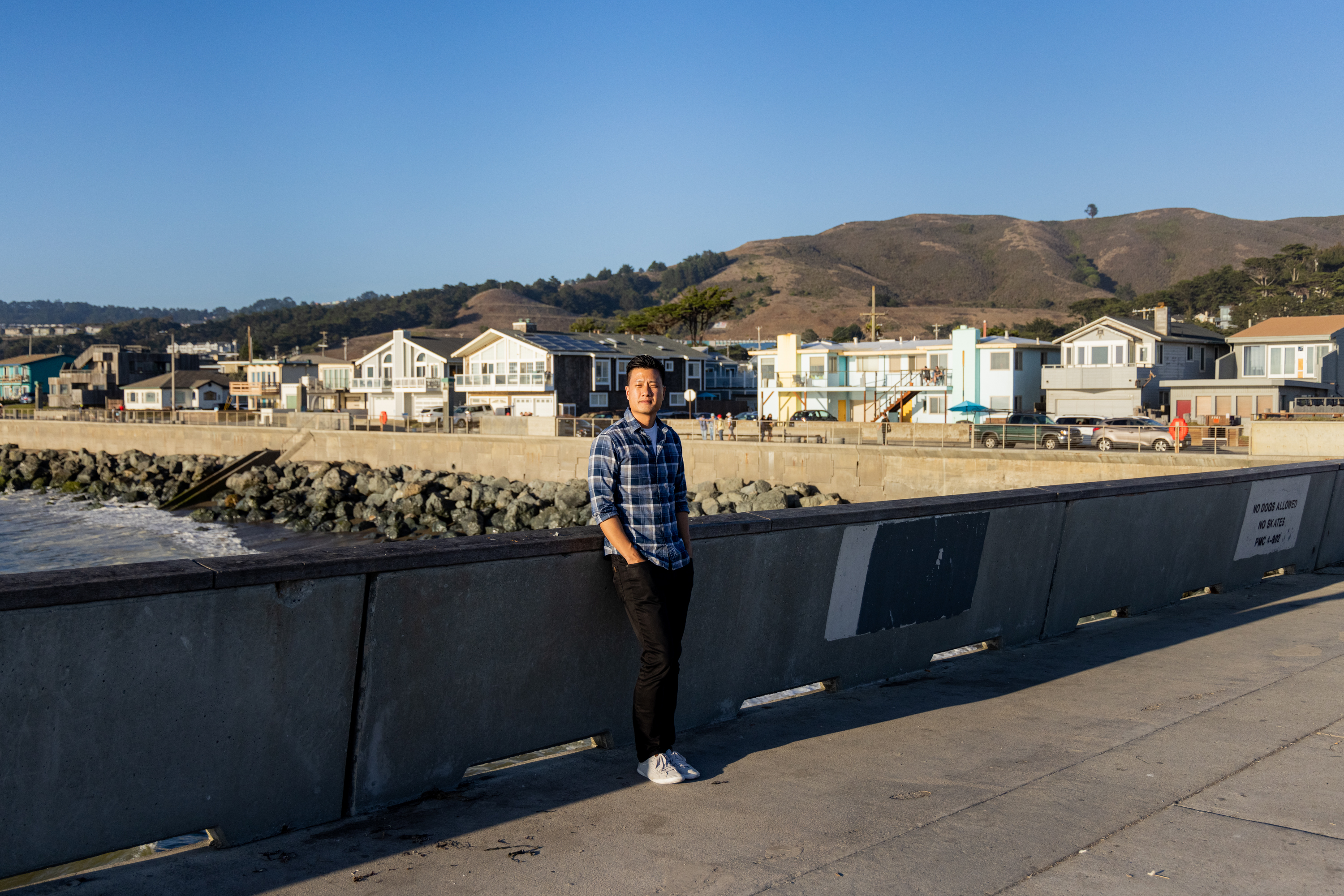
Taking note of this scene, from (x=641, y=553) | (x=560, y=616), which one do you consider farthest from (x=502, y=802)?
(x=641, y=553)

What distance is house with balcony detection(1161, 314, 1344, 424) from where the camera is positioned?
46.8 m

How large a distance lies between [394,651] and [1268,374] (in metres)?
57.0

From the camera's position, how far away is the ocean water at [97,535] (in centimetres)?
2980

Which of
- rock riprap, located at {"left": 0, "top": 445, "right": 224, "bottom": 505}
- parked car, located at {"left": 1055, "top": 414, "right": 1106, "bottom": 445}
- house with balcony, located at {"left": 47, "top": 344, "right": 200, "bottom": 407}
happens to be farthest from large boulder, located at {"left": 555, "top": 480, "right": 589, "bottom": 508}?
house with balcony, located at {"left": 47, "top": 344, "right": 200, "bottom": 407}

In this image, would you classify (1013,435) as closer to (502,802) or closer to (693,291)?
(502,802)

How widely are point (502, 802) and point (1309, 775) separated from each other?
3.73 m

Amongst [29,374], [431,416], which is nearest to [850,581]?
[431,416]

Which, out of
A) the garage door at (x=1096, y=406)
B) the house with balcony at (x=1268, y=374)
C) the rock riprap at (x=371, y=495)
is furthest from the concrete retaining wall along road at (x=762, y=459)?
the garage door at (x=1096, y=406)

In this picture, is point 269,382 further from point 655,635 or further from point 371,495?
point 655,635

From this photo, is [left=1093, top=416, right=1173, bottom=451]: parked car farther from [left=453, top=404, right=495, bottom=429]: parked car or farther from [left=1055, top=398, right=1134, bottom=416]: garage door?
[left=453, top=404, right=495, bottom=429]: parked car

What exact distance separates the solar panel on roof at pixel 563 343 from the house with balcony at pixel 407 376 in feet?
24.9

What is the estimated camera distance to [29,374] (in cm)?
12775

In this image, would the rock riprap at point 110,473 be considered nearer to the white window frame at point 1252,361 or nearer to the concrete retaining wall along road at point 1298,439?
the concrete retaining wall along road at point 1298,439

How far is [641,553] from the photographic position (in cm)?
477
